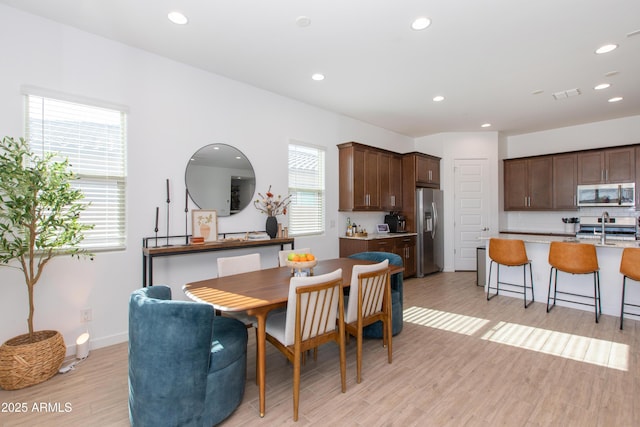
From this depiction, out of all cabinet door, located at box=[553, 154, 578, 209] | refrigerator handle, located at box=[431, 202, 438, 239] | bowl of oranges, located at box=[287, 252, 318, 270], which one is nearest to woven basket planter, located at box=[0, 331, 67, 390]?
bowl of oranges, located at box=[287, 252, 318, 270]

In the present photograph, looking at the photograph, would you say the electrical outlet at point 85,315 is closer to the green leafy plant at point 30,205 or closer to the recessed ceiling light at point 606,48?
the green leafy plant at point 30,205

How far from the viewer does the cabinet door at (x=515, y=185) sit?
638 centimetres

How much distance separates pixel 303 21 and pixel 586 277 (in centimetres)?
468

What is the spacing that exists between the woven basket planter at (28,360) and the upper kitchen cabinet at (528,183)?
25.3ft

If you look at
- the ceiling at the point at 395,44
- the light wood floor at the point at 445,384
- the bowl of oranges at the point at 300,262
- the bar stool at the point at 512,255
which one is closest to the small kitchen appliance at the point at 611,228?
the bar stool at the point at 512,255

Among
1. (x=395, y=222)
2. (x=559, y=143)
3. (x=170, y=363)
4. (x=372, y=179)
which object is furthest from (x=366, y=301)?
(x=559, y=143)

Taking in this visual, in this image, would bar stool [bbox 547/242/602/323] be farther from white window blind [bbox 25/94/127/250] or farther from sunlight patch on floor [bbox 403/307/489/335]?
white window blind [bbox 25/94/127/250]

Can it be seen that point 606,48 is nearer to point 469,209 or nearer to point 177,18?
point 469,209

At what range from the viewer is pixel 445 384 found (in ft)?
7.61

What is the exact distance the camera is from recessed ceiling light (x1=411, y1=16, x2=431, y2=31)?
2654 mm

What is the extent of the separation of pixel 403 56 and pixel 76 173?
358cm

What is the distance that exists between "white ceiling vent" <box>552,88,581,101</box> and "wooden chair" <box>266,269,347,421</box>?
463 centimetres

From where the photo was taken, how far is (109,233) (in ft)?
9.77

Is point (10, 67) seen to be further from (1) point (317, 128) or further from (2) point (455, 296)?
(2) point (455, 296)
